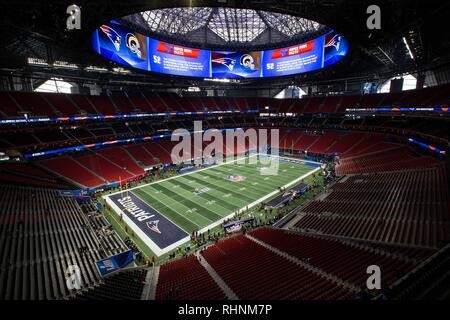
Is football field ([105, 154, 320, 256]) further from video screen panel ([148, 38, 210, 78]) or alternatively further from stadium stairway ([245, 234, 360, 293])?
video screen panel ([148, 38, 210, 78])

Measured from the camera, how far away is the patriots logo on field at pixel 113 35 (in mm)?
33466

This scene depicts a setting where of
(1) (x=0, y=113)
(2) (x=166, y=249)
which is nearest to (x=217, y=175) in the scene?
(2) (x=166, y=249)

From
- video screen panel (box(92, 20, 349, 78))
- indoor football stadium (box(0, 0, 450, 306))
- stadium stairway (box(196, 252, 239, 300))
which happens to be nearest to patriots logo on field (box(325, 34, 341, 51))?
video screen panel (box(92, 20, 349, 78))

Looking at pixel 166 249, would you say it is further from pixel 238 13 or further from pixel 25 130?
pixel 238 13

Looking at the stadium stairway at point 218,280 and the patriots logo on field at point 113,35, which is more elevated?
the patriots logo on field at point 113,35

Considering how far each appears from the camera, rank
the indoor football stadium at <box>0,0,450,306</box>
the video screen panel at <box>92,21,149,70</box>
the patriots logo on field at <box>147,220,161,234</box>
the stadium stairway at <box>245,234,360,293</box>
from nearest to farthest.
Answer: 1. the stadium stairway at <box>245,234,360,293</box>
2. the indoor football stadium at <box>0,0,450,306</box>
3. the patriots logo on field at <box>147,220,161,234</box>
4. the video screen panel at <box>92,21,149,70</box>

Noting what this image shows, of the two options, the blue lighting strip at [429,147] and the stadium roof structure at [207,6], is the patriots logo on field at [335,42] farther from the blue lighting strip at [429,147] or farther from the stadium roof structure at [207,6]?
the blue lighting strip at [429,147]

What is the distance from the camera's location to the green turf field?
2448cm

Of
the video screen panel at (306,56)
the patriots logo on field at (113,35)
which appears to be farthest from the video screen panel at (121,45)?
the video screen panel at (306,56)

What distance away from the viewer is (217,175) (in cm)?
3734

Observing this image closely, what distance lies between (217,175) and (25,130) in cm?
2925

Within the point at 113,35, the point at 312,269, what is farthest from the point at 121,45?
the point at 312,269

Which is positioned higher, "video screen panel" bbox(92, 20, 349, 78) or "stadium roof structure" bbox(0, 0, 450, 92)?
"video screen panel" bbox(92, 20, 349, 78)

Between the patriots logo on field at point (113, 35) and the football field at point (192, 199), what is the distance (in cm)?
2266
